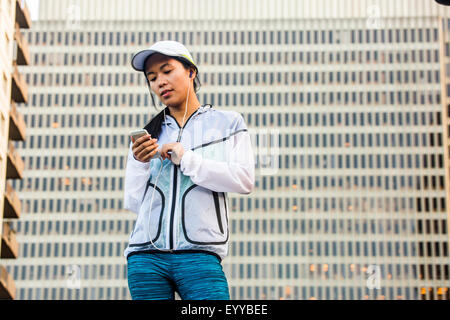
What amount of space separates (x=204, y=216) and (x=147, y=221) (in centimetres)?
27

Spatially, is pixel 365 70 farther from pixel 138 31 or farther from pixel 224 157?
pixel 224 157

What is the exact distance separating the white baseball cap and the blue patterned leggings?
96 cm

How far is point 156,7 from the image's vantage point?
133750 mm

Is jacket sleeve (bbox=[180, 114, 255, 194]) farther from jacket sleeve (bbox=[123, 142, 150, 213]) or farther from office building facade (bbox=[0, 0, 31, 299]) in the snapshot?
office building facade (bbox=[0, 0, 31, 299])

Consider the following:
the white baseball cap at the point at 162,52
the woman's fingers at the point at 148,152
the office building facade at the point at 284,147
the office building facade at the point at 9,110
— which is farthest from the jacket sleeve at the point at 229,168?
the office building facade at the point at 284,147

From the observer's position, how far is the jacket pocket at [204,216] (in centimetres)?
389

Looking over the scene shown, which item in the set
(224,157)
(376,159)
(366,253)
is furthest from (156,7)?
(224,157)

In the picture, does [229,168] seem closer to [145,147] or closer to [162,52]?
[145,147]

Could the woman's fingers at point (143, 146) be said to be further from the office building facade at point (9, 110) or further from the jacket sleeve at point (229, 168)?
the office building facade at point (9, 110)

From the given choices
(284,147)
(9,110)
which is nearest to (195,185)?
(9,110)

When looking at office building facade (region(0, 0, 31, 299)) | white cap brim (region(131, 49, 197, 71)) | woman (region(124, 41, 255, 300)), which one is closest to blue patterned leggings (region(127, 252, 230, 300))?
woman (region(124, 41, 255, 300))

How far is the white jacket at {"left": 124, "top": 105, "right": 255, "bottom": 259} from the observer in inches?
154

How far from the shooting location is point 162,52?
4137mm
